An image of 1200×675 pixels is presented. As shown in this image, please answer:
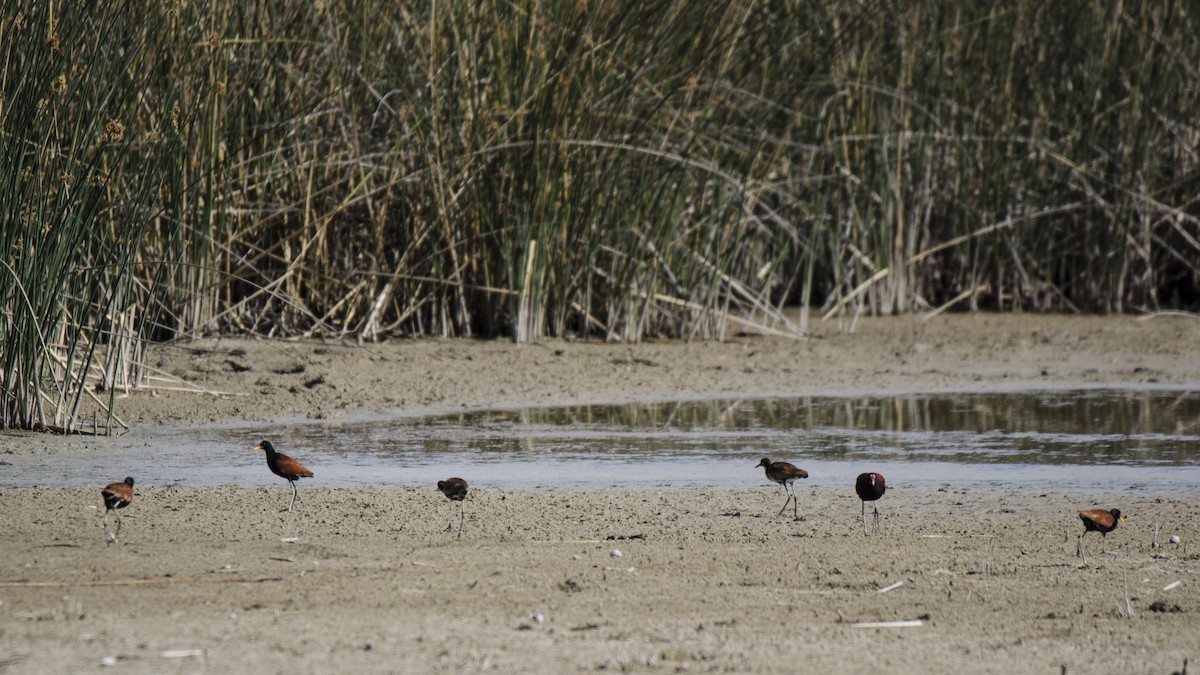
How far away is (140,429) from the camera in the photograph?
23.2ft

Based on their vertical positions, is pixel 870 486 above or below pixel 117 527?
above

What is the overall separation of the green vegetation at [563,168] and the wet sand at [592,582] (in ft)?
4.21

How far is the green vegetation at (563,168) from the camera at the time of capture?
6594 mm

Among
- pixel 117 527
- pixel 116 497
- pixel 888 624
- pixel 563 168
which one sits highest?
pixel 563 168

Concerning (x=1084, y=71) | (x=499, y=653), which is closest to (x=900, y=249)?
(x=1084, y=71)

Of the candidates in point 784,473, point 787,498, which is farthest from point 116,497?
point 787,498

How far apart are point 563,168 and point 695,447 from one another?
9.25 ft

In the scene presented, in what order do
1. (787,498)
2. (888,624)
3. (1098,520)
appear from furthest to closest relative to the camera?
(787,498) → (1098,520) → (888,624)

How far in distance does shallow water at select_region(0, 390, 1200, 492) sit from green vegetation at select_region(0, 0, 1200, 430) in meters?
0.61

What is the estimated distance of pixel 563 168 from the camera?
9.30 m

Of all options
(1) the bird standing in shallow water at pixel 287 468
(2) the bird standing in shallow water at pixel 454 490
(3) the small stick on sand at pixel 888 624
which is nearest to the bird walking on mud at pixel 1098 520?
(3) the small stick on sand at pixel 888 624

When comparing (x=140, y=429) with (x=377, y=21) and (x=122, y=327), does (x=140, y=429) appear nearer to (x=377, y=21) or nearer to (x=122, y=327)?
(x=122, y=327)

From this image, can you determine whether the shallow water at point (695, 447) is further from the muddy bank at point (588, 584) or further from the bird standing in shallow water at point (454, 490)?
the bird standing in shallow water at point (454, 490)

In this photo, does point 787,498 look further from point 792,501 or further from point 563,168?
point 563,168
